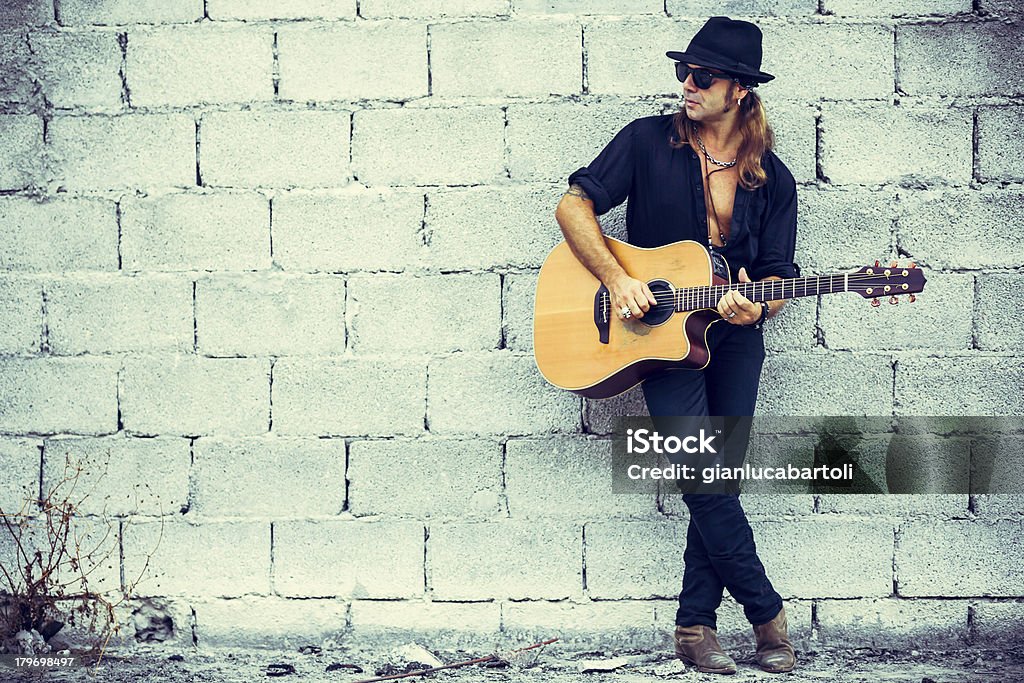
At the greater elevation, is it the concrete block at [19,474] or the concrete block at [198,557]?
the concrete block at [19,474]

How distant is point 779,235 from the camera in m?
3.81

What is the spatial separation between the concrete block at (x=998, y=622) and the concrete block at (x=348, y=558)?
197 cm

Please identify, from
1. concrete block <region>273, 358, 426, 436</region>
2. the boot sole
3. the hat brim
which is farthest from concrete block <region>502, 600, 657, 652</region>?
the hat brim

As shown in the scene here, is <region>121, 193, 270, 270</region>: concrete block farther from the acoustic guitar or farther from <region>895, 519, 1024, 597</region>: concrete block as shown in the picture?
<region>895, 519, 1024, 597</region>: concrete block

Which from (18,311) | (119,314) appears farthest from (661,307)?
(18,311)

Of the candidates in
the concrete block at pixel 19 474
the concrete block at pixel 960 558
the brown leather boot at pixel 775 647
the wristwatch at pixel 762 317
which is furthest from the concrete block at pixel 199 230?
the concrete block at pixel 960 558

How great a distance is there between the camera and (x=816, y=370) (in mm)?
4191

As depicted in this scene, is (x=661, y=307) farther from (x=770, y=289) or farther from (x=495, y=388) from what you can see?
(x=495, y=388)

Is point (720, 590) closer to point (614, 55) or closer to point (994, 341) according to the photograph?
point (994, 341)

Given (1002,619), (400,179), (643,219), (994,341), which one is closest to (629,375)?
(643,219)

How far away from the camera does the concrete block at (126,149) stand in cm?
420

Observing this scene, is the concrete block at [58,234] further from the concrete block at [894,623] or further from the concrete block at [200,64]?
the concrete block at [894,623]

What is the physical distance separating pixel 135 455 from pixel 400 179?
1363 mm

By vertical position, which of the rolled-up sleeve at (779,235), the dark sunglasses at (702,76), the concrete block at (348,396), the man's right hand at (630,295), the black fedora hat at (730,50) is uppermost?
the black fedora hat at (730,50)
